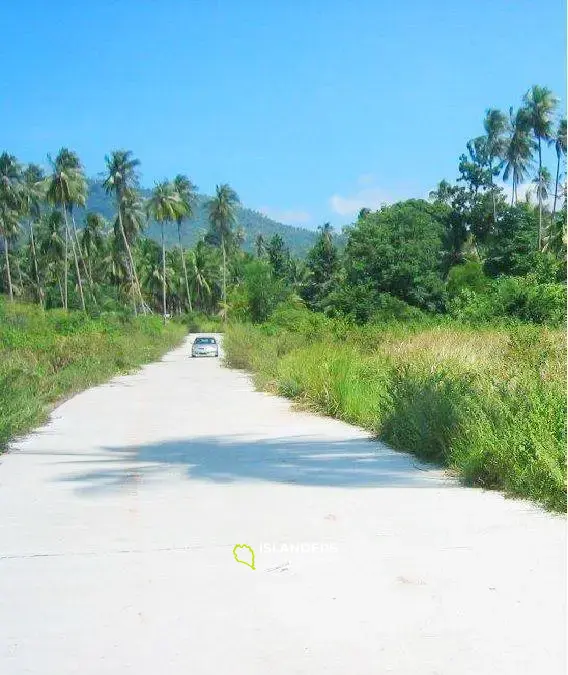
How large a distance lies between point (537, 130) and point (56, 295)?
53444 mm

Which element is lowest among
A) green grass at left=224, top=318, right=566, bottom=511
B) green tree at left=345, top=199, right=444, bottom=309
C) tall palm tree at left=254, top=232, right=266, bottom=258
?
green grass at left=224, top=318, right=566, bottom=511

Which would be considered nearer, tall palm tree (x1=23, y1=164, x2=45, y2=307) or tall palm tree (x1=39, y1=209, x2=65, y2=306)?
tall palm tree (x1=23, y1=164, x2=45, y2=307)

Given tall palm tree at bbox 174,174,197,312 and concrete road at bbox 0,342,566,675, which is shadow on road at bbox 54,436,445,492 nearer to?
concrete road at bbox 0,342,566,675

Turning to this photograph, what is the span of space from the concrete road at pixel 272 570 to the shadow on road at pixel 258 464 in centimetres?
5

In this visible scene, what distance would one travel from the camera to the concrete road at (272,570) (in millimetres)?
4586

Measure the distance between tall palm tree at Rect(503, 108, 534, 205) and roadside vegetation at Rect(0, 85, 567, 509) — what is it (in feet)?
0.55

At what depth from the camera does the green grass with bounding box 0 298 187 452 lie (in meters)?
14.2

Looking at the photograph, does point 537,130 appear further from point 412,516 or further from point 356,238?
point 412,516

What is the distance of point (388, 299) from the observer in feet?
146

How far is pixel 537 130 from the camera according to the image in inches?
2611

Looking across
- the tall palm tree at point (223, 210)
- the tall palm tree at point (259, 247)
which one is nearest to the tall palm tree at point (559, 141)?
the tall palm tree at point (223, 210)

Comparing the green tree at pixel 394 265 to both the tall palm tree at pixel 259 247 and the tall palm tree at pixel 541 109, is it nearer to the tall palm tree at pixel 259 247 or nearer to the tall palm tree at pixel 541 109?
the tall palm tree at pixel 541 109

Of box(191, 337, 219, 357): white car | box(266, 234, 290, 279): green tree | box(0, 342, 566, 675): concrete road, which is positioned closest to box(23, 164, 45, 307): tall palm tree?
box(266, 234, 290, 279): green tree

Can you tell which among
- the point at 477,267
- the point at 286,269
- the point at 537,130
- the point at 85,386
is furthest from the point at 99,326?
the point at 286,269
